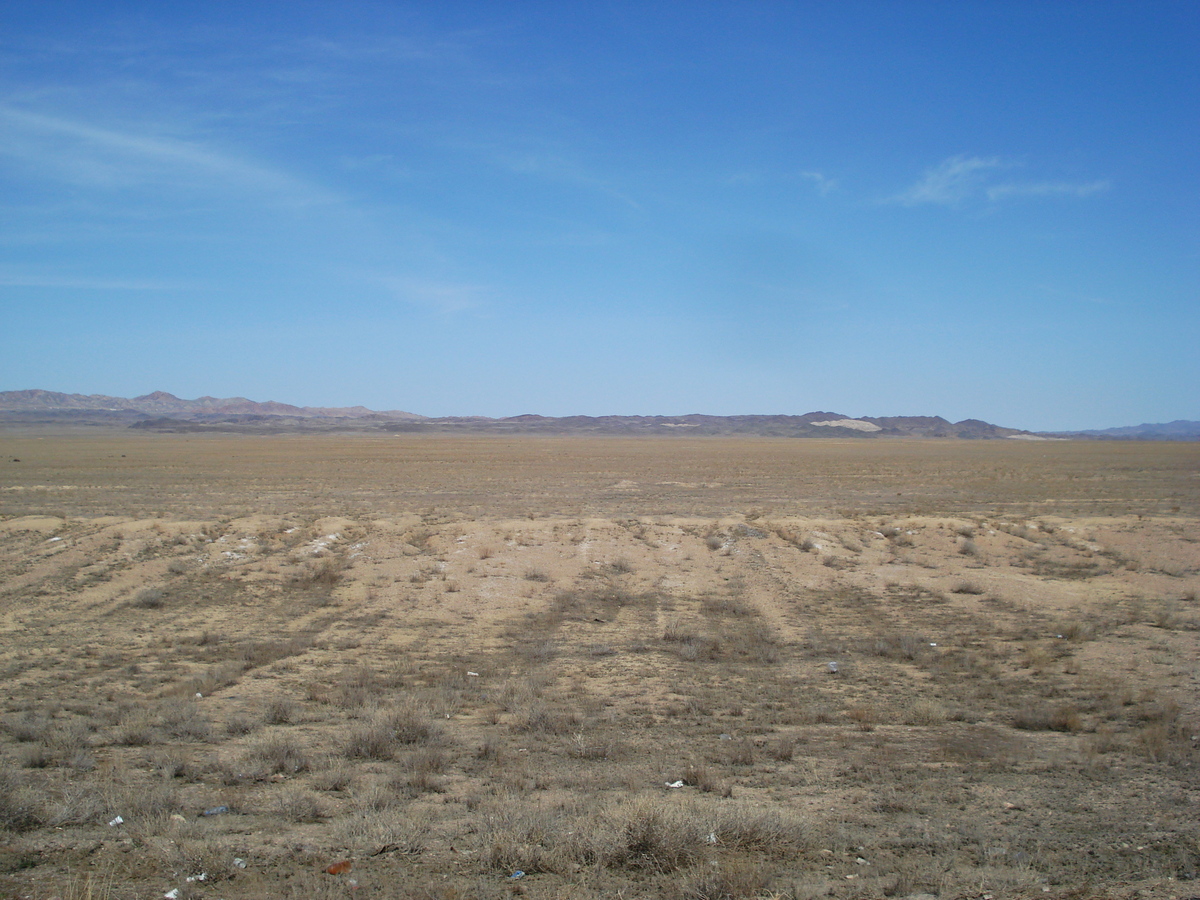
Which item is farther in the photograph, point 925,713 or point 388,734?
point 925,713

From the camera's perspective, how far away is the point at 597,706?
10602mm

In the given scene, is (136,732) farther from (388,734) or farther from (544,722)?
(544,722)

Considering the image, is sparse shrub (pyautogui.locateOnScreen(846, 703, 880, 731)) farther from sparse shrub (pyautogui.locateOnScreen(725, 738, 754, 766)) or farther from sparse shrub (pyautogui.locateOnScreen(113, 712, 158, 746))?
sparse shrub (pyautogui.locateOnScreen(113, 712, 158, 746))

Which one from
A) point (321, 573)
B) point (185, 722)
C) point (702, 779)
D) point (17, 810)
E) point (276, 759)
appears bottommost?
point (321, 573)

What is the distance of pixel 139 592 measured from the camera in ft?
58.6

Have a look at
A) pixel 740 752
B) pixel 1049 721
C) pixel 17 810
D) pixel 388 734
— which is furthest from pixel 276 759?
pixel 1049 721

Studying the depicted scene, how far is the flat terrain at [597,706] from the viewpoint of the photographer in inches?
226

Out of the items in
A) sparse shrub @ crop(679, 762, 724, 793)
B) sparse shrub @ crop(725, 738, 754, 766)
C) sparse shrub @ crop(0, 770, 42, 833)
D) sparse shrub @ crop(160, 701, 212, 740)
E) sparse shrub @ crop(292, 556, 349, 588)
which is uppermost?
sparse shrub @ crop(0, 770, 42, 833)

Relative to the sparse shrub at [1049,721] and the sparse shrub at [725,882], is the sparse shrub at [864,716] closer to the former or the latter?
the sparse shrub at [1049,721]

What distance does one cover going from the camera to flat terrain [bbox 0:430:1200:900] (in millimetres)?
5738

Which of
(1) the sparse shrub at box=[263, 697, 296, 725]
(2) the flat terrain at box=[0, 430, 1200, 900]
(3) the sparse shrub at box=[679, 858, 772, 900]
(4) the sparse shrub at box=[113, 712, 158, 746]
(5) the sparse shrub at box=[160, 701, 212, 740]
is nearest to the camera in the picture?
(3) the sparse shrub at box=[679, 858, 772, 900]

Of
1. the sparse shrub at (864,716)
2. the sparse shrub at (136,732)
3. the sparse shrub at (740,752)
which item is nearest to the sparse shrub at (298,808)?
the sparse shrub at (136,732)

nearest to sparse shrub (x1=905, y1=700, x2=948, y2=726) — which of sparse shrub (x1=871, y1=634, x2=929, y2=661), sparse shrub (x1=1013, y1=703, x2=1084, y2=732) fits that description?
sparse shrub (x1=1013, y1=703, x2=1084, y2=732)

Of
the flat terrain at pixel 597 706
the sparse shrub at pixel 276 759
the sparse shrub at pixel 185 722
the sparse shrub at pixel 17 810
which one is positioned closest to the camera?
the flat terrain at pixel 597 706
